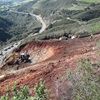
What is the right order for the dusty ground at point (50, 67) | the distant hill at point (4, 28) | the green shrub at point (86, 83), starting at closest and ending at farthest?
1. the green shrub at point (86, 83)
2. the dusty ground at point (50, 67)
3. the distant hill at point (4, 28)

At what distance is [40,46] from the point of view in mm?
37781

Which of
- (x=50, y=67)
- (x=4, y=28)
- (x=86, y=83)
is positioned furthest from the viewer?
(x=4, y=28)

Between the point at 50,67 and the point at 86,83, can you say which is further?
the point at 50,67

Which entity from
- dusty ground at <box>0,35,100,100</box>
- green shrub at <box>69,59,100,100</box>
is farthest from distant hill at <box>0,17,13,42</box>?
green shrub at <box>69,59,100,100</box>

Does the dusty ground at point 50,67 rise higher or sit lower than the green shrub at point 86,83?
lower

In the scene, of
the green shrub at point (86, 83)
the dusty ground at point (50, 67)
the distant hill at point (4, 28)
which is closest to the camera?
the green shrub at point (86, 83)

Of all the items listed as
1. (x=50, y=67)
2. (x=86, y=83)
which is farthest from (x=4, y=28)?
(x=86, y=83)

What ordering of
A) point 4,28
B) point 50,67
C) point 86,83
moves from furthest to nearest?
1. point 4,28
2. point 50,67
3. point 86,83

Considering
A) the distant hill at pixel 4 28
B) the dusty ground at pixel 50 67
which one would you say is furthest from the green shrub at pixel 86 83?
the distant hill at pixel 4 28

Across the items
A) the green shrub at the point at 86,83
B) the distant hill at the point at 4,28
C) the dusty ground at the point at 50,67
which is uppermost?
the green shrub at the point at 86,83

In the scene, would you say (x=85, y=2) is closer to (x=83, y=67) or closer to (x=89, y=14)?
(x=89, y=14)

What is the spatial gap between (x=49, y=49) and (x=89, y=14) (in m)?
88.1

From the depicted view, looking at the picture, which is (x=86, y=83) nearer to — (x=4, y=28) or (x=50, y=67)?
(x=50, y=67)

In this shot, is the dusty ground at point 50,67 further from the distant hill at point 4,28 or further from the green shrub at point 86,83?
the distant hill at point 4,28
